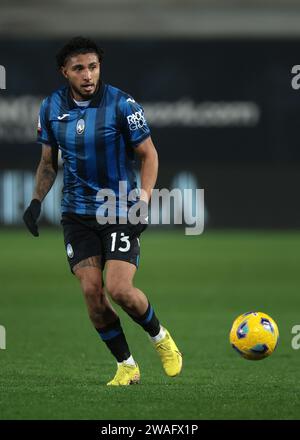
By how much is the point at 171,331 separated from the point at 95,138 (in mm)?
4194

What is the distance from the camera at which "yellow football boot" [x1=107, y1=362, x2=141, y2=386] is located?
794cm

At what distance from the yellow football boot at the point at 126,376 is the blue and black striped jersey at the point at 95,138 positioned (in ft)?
3.49

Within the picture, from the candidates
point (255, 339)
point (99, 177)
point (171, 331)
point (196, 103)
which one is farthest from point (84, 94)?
point (196, 103)

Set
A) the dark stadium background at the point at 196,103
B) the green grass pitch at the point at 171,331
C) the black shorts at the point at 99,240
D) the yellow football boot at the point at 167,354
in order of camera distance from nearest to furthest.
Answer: the green grass pitch at the point at 171,331
the black shorts at the point at 99,240
the yellow football boot at the point at 167,354
the dark stadium background at the point at 196,103

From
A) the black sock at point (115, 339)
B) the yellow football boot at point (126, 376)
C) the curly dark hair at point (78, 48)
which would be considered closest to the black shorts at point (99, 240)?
the black sock at point (115, 339)

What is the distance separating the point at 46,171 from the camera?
8305 millimetres

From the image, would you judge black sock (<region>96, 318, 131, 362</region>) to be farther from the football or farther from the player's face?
the player's face

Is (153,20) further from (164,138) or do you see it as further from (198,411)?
(198,411)

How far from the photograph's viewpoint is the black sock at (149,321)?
802cm

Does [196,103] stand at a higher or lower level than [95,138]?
higher

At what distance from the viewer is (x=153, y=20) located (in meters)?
24.7

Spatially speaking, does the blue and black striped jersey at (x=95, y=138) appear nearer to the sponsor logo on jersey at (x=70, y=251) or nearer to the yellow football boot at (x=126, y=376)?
the sponsor logo on jersey at (x=70, y=251)

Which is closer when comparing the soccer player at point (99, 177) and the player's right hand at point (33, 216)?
the soccer player at point (99, 177)

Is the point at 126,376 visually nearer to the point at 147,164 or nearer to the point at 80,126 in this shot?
the point at 147,164
